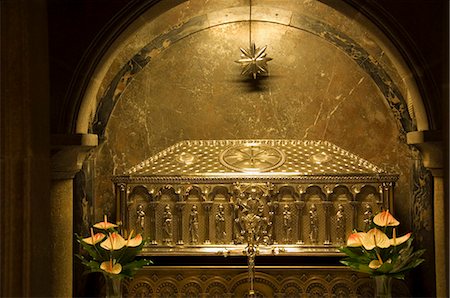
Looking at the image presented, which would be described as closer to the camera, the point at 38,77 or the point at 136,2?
the point at 38,77

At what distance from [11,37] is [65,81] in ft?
4.32

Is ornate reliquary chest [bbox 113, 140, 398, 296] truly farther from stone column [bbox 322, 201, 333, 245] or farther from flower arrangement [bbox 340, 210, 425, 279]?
flower arrangement [bbox 340, 210, 425, 279]

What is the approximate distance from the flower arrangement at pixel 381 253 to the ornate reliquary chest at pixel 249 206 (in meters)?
0.94

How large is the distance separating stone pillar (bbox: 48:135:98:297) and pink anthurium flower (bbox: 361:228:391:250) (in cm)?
217

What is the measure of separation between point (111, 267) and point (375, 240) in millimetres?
1852

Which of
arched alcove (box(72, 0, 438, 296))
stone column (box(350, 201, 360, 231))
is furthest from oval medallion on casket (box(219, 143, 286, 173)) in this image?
stone column (box(350, 201, 360, 231))

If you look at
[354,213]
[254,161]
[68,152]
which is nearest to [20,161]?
[68,152]

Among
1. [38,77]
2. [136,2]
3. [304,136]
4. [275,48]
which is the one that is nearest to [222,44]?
[275,48]

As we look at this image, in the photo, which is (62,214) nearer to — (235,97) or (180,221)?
(180,221)

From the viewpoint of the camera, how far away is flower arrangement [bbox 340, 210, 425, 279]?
496cm

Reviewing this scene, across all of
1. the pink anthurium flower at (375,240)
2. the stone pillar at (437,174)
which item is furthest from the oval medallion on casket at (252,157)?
the pink anthurium flower at (375,240)

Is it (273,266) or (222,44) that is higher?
(222,44)

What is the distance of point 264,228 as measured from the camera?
615cm

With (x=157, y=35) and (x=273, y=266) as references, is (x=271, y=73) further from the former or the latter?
(x=273, y=266)
